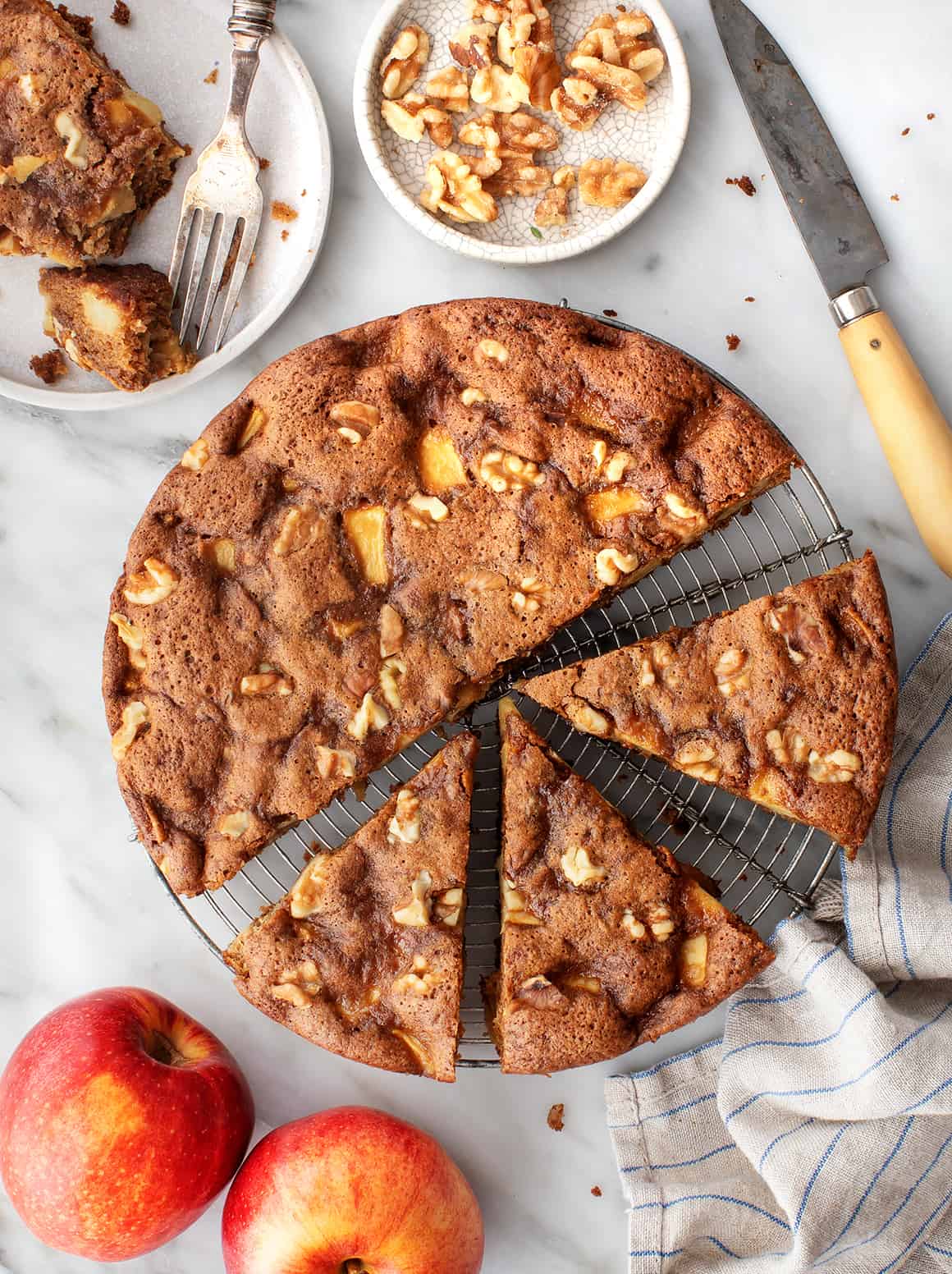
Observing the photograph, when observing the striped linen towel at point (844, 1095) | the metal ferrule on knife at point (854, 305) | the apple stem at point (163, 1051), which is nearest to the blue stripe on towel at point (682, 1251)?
the striped linen towel at point (844, 1095)

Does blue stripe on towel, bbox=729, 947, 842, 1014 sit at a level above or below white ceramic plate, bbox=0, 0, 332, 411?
below

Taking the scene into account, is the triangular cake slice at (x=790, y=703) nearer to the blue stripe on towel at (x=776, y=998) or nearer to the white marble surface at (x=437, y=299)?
the blue stripe on towel at (x=776, y=998)

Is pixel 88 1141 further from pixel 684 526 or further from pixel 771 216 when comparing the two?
pixel 771 216

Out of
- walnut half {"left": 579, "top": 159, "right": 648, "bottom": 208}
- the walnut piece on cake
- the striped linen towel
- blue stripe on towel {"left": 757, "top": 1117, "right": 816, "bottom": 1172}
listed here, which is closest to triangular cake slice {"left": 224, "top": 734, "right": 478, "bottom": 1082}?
the striped linen towel

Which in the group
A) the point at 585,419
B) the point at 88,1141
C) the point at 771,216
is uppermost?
the point at 771,216

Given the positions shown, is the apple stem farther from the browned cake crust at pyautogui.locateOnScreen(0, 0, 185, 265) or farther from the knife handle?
the knife handle

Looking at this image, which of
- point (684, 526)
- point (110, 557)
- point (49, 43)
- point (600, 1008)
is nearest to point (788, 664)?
point (684, 526)

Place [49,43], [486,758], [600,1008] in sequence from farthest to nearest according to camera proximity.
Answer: [486,758], [49,43], [600,1008]
